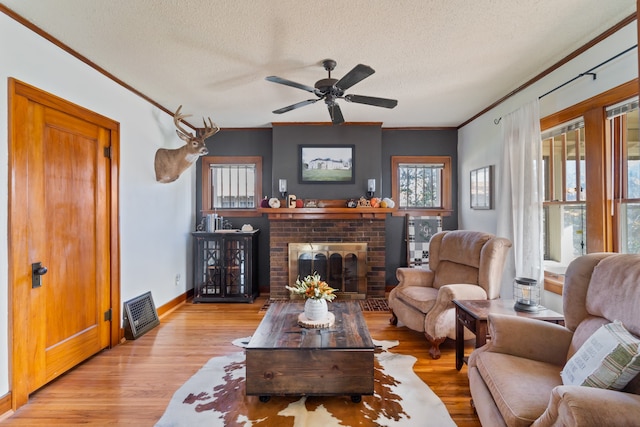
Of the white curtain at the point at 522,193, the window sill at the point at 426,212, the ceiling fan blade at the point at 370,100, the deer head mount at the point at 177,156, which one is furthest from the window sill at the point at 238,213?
the white curtain at the point at 522,193

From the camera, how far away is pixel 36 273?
217cm

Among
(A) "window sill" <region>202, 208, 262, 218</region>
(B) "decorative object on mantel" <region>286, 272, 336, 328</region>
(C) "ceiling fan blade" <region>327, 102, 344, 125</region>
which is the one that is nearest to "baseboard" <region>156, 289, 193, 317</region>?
(A) "window sill" <region>202, 208, 262, 218</region>

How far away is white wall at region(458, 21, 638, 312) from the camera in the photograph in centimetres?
215

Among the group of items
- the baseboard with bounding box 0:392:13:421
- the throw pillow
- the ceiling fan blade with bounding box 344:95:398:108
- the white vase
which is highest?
the ceiling fan blade with bounding box 344:95:398:108

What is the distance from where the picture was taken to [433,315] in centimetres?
277

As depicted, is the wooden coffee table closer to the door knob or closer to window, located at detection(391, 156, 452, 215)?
the door knob

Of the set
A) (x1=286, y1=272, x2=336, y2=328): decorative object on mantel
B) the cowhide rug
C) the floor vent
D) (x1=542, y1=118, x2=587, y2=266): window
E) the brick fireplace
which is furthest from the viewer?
the brick fireplace

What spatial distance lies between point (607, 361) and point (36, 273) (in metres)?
3.29

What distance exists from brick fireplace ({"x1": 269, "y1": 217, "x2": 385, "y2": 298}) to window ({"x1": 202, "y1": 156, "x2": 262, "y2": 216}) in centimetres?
70

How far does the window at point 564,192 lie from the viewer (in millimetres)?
2650

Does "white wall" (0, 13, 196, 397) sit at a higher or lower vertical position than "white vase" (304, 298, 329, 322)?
higher

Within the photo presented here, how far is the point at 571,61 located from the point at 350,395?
10.3ft

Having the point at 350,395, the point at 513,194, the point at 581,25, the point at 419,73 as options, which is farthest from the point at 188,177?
the point at 581,25

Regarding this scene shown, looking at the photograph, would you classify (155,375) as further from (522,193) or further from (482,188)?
(482,188)
